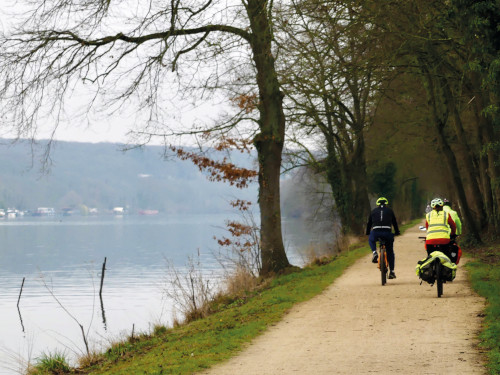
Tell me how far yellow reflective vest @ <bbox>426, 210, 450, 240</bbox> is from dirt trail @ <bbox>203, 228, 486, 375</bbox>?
116cm

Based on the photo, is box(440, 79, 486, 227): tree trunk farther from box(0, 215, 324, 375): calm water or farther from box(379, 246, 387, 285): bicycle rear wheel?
box(379, 246, 387, 285): bicycle rear wheel

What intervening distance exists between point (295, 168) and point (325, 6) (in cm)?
2319

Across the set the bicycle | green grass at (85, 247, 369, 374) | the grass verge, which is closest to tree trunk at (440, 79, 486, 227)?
the grass verge

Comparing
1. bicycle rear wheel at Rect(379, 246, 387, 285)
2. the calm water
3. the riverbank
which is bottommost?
the calm water

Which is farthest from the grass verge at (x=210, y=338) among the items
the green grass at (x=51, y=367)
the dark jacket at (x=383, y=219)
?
the dark jacket at (x=383, y=219)

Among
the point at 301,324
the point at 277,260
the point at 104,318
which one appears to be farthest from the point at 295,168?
the point at 301,324

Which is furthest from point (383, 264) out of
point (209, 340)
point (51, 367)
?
point (51, 367)

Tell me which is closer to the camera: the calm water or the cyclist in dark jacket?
the cyclist in dark jacket

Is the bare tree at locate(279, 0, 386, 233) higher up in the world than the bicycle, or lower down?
higher up

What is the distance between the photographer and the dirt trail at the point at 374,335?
8.76 m

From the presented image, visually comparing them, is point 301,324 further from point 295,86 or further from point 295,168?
point 295,168

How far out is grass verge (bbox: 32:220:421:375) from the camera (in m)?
10.0

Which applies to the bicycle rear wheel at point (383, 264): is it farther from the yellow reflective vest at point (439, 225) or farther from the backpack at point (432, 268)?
the backpack at point (432, 268)

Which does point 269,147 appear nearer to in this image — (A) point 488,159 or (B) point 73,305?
(A) point 488,159
